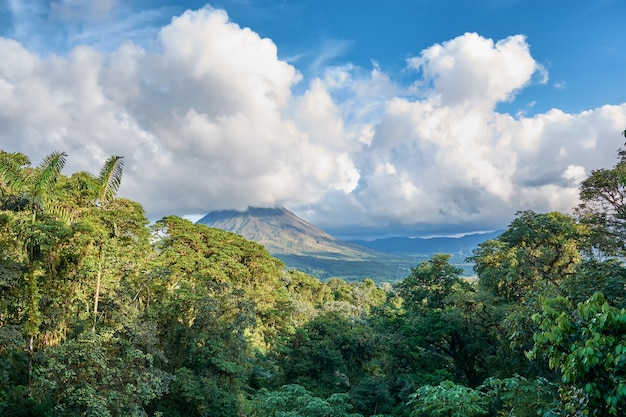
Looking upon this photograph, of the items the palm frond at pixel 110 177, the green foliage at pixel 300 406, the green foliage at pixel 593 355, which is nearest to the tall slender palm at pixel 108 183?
the palm frond at pixel 110 177

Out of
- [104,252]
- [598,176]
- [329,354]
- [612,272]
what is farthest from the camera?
[329,354]

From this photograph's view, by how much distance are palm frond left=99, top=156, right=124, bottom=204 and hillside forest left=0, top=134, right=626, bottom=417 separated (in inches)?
2.1

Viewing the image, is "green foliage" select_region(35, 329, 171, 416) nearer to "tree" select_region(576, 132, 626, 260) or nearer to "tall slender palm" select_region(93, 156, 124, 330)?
"tall slender palm" select_region(93, 156, 124, 330)

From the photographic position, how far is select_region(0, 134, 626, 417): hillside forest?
694 cm

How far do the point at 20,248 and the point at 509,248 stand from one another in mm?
25237

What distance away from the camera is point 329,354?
74.3ft

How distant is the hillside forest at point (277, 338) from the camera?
694 cm

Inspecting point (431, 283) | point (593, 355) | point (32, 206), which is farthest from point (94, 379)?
point (431, 283)

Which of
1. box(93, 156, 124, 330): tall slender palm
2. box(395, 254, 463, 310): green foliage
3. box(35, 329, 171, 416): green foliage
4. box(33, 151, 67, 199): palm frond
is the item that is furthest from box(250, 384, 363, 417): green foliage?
box(395, 254, 463, 310): green foliage

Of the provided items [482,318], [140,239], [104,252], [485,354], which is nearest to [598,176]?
[482,318]

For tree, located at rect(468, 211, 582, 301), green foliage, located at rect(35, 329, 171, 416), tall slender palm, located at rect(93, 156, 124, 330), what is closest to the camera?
green foliage, located at rect(35, 329, 171, 416)

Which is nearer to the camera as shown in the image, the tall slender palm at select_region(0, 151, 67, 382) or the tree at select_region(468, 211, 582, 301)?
the tall slender palm at select_region(0, 151, 67, 382)

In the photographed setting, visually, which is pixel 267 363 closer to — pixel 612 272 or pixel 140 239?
pixel 140 239

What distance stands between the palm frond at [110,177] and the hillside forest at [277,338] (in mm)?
53
